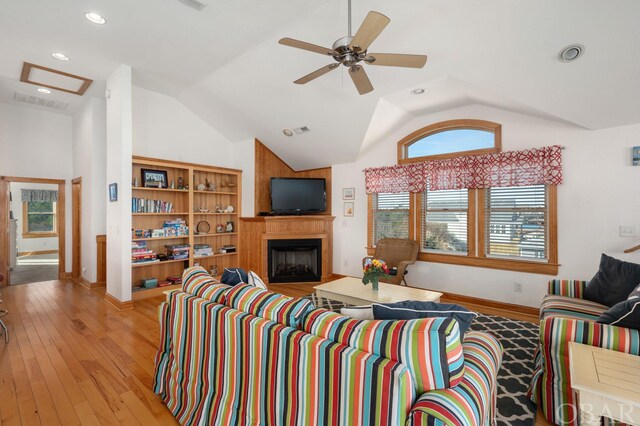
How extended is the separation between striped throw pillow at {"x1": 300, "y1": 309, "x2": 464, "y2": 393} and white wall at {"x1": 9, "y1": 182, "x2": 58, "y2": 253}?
880cm

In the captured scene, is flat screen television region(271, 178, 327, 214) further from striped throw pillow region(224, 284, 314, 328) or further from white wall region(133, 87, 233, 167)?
striped throw pillow region(224, 284, 314, 328)

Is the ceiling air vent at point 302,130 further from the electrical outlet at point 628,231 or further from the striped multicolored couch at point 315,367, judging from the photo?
the electrical outlet at point 628,231

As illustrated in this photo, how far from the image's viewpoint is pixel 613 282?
2641 millimetres

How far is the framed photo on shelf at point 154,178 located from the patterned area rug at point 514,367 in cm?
497

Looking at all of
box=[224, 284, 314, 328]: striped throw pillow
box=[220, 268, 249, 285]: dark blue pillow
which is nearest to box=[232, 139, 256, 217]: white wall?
box=[220, 268, 249, 285]: dark blue pillow

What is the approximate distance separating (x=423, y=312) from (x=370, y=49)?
10.2 ft

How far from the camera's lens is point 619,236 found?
11.3 ft

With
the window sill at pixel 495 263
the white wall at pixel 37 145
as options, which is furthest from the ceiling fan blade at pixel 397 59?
the white wall at pixel 37 145

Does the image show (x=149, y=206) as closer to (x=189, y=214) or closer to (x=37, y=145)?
(x=189, y=214)

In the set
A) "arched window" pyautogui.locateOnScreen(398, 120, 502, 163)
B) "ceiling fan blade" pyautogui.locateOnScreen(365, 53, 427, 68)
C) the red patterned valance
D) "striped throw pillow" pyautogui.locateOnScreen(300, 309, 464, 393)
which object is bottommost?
"striped throw pillow" pyautogui.locateOnScreen(300, 309, 464, 393)

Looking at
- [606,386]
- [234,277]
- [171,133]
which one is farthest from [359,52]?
[171,133]

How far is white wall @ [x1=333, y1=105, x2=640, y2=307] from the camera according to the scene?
3.41 meters

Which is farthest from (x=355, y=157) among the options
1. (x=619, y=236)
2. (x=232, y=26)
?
(x=619, y=236)

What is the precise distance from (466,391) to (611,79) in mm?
3395
